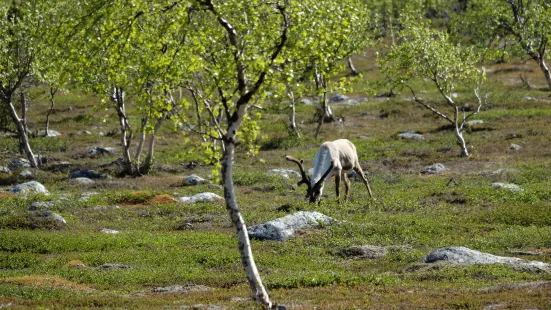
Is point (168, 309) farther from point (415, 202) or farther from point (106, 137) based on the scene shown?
point (106, 137)

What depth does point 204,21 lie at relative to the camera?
16.9 meters

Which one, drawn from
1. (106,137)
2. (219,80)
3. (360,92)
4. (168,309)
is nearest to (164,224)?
(168,309)

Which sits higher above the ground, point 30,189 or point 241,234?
point 241,234

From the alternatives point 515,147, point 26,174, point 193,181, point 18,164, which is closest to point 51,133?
point 18,164

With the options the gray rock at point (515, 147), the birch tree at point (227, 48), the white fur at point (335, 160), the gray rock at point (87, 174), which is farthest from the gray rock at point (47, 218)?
the gray rock at point (515, 147)

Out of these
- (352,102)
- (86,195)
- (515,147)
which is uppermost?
(352,102)

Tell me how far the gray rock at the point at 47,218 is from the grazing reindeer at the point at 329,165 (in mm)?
10669

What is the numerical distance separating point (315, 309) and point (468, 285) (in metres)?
5.38

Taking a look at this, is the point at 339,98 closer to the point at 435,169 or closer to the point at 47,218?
the point at 435,169

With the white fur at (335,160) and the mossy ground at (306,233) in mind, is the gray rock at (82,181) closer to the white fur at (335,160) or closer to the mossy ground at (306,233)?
the mossy ground at (306,233)

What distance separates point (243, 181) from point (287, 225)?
16563mm

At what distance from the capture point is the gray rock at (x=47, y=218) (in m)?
32.4

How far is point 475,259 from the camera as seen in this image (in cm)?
2314

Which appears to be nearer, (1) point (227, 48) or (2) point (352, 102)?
(1) point (227, 48)
